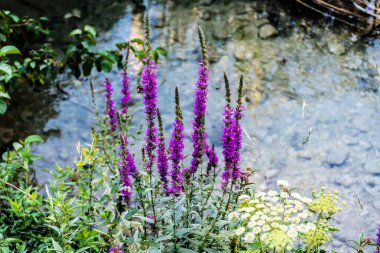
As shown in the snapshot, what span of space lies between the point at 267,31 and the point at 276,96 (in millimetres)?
1383

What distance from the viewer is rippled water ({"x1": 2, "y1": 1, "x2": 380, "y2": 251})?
441 cm

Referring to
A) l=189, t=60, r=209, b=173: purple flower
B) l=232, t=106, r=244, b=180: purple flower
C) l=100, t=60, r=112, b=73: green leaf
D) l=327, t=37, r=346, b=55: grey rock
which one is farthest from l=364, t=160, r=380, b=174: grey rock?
l=100, t=60, r=112, b=73: green leaf

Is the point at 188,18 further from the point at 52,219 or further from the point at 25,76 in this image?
the point at 52,219

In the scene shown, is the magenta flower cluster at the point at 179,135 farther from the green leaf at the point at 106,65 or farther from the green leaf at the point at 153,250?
the green leaf at the point at 106,65

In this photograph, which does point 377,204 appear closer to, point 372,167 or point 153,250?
point 372,167

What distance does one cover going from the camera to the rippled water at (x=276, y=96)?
4.41 metres

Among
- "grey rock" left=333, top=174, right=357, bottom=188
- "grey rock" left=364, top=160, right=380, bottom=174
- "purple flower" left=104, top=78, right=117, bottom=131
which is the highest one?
"purple flower" left=104, top=78, right=117, bottom=131

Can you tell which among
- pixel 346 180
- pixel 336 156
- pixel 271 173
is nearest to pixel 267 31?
pixel 336 156

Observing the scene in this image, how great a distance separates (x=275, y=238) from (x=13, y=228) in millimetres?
2139

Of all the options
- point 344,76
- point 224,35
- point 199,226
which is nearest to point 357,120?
point 344,76


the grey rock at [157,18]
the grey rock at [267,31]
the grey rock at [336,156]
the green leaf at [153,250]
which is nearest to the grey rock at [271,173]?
the grey rock at [336,156]

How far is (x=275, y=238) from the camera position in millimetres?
2148

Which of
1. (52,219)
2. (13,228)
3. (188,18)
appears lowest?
(13,228)

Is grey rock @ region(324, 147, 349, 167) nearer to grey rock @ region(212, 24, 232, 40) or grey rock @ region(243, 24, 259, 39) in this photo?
grey rock @ region(243, 24, 259, 39)
